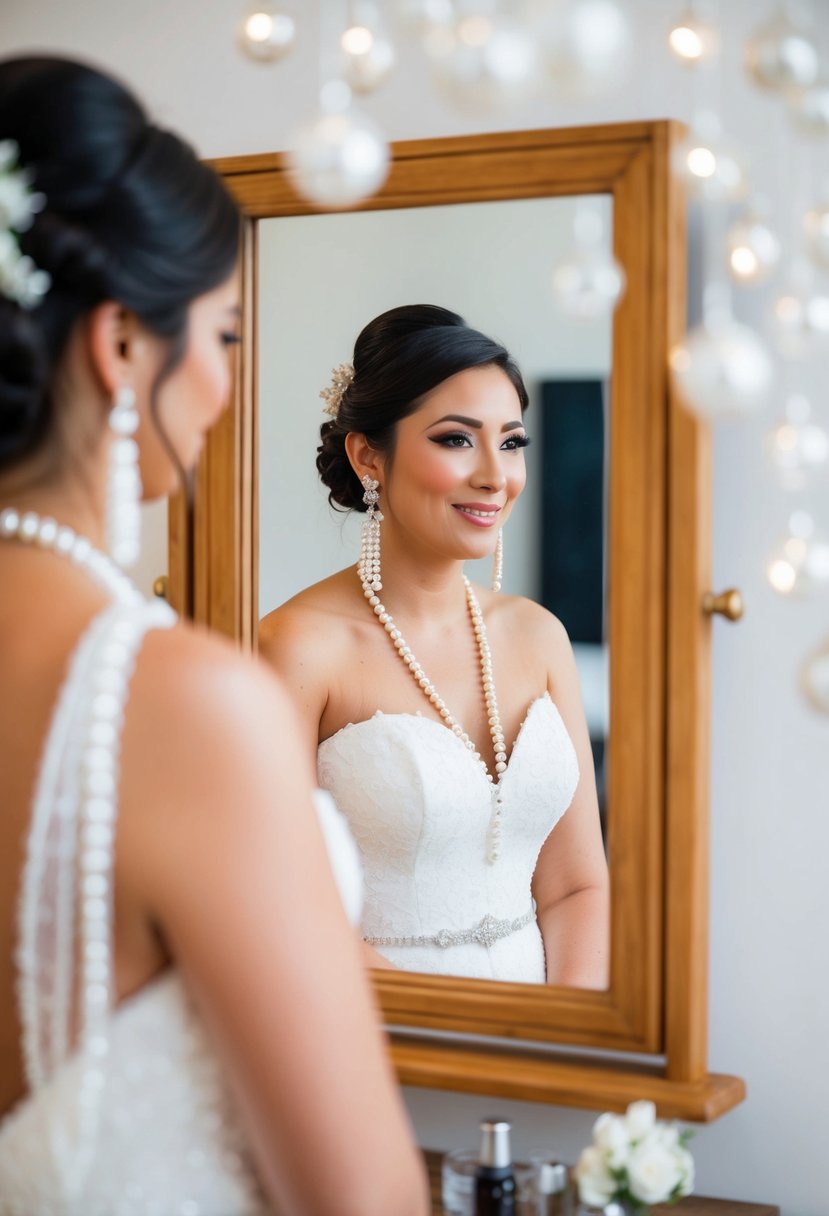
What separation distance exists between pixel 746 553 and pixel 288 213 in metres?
0.65

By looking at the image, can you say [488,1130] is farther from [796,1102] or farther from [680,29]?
[680,29]

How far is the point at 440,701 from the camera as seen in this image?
1.50 metres

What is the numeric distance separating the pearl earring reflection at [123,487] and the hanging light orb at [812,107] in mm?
521

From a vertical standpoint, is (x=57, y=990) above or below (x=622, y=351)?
below

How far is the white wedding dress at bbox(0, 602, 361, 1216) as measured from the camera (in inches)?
35.8

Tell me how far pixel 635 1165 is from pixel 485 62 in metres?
0.91

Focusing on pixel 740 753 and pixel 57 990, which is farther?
pixel 740 753

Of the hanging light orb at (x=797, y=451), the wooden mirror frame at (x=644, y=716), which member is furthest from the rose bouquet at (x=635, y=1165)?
the hanging light orb at (x=797, y=451)

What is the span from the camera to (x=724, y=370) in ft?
2.98

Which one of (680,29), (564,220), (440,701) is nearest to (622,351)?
(564,220)

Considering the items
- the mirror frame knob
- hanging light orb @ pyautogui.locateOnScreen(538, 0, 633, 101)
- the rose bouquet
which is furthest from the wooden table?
hanging light orb @ pyautogui.locateOnScreen(538, 0, 633, 101)

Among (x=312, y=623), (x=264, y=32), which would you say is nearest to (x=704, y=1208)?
(x=312, y=623)

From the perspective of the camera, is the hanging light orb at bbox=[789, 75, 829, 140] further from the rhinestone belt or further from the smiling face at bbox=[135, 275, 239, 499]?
the rhinestone belt

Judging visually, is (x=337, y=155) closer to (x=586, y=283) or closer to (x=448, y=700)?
(x=586, y=283)
